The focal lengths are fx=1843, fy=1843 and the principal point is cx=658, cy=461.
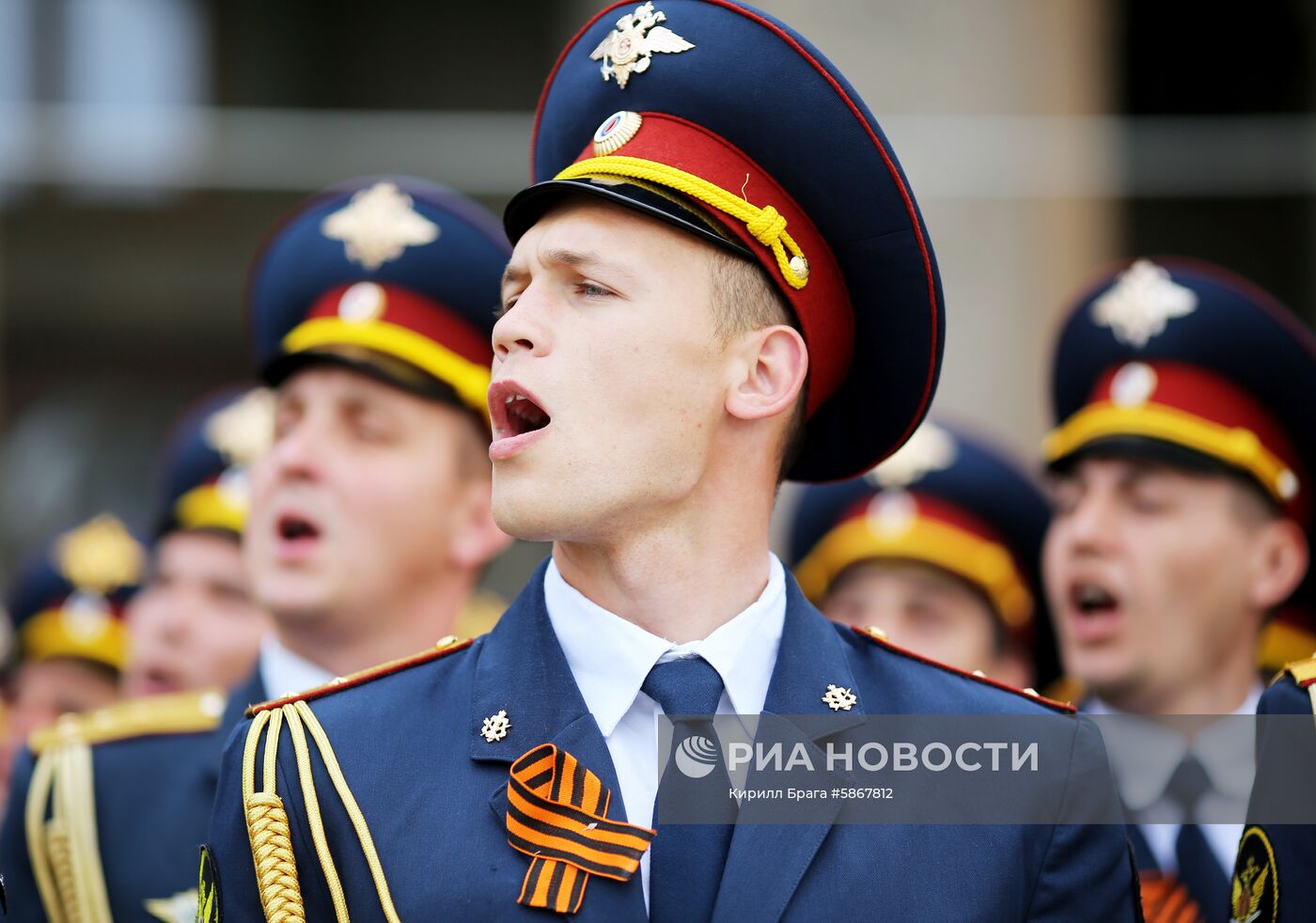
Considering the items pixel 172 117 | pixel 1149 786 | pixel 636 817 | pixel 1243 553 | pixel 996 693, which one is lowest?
pixel 636 817

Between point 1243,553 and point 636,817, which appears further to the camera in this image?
point 1243,553

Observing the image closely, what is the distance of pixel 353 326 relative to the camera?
16.1 feet

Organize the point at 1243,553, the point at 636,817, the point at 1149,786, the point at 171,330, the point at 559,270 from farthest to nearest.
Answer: the point at 171,330
the point at 1243,553
the point at 1149,786
the point at 559,270
the point at 636,817

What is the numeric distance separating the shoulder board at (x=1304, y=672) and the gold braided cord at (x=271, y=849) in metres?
1.89

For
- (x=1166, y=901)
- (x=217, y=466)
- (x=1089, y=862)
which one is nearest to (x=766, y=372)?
(x=1089, y=862)

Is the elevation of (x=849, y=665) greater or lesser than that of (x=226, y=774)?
greater

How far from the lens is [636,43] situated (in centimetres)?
356

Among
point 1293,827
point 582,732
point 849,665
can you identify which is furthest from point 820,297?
point 1293,827

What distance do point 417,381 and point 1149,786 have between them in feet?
7.25

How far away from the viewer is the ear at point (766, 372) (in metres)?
3.44

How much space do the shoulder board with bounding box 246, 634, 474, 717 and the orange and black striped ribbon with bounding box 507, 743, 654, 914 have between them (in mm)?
404

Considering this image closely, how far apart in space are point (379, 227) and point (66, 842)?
5.93 feet

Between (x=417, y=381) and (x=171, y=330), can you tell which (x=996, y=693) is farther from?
(x=171, y=330)

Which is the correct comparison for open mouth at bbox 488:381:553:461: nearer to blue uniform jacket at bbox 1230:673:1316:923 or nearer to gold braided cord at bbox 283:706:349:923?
gold braided cord at bbox 283:706:349:923
